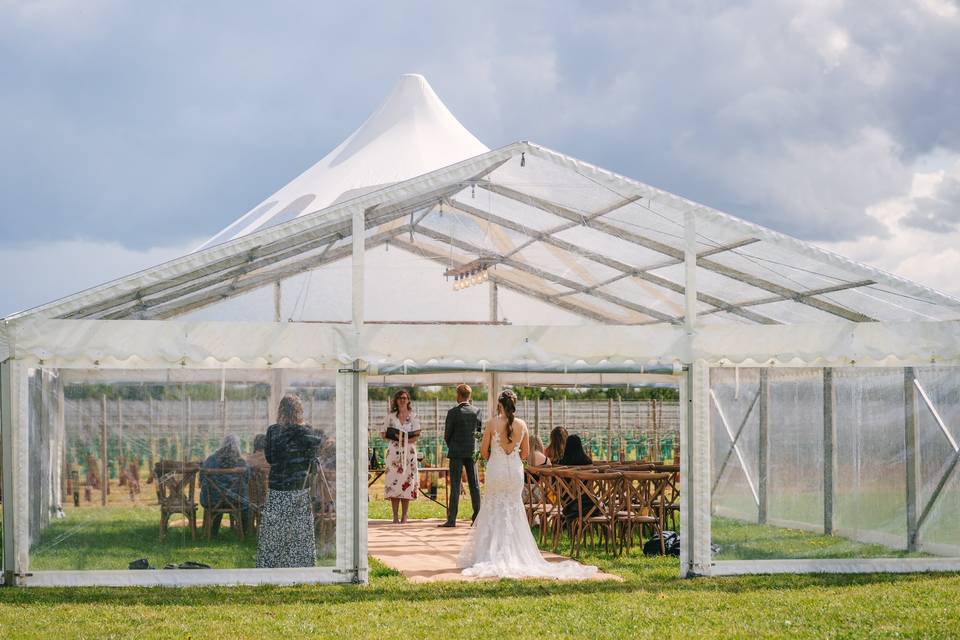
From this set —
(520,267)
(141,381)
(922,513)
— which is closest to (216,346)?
(141,381)

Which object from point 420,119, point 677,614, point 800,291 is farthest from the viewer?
point 420,119

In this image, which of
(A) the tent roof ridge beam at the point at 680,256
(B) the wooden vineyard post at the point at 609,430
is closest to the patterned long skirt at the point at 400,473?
(A) the tent roof ridge beam at the point at 680,256

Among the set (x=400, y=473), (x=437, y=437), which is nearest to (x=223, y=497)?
(x=400, y=473)

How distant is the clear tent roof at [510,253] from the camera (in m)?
9.58

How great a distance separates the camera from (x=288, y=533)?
907 cm

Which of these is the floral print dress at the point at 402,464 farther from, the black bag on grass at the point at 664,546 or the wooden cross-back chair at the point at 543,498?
the black bag on grass at the point at 664,546

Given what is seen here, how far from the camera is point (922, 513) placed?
10078 mm

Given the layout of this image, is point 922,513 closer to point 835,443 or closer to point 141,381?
point 835,443

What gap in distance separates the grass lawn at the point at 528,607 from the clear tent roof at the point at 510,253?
2168mm

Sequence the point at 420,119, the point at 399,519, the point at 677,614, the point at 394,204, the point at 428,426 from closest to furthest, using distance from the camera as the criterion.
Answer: the point at 677,614 < the point at 394,204 < the point at 420,119 < the point at 399,519 < the point at 428,426

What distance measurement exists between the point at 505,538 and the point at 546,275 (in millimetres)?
2785

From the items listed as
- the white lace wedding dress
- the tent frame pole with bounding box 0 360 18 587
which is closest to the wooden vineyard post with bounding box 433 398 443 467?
the white lace wedding dress

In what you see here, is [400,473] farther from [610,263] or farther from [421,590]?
[421,590]

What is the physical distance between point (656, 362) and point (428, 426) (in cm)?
1222
